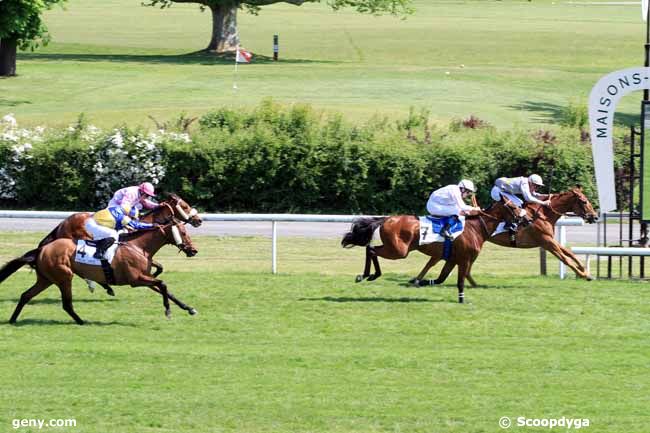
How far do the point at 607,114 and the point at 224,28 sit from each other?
2945 centimetres

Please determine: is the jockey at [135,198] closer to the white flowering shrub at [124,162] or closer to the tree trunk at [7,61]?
the white flowering shrub at [124,162]

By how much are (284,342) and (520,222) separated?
4.47 meters

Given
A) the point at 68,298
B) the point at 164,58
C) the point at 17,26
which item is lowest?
the point at 68,298

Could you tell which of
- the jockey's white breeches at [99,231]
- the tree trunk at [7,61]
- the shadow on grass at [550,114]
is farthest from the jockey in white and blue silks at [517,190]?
the tree trunk at [7,61]

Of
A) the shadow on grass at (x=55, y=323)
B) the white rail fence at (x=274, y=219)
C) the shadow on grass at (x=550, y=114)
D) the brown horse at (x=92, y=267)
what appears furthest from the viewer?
the shadow on grass at (x=550, y=114)

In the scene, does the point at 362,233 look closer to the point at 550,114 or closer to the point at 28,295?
the point at 28,295

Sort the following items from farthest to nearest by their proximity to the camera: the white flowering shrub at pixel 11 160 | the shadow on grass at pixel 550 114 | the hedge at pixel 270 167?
the shadow on grass at pixel 550 114
the white flowering shrub at pixel 11 160
the hedge at pixel 270 167

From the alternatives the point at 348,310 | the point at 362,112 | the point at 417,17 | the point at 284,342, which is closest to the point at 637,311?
the point at 348,310

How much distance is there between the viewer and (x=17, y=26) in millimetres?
33375

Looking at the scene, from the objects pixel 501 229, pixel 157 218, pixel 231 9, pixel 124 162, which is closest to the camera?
pixel 157 218

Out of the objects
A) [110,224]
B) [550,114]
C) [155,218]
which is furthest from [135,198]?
[550,114]

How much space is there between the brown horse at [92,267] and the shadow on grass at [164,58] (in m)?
30.0

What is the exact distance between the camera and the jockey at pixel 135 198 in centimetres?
1302

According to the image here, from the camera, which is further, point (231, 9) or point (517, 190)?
point (231, 9)
